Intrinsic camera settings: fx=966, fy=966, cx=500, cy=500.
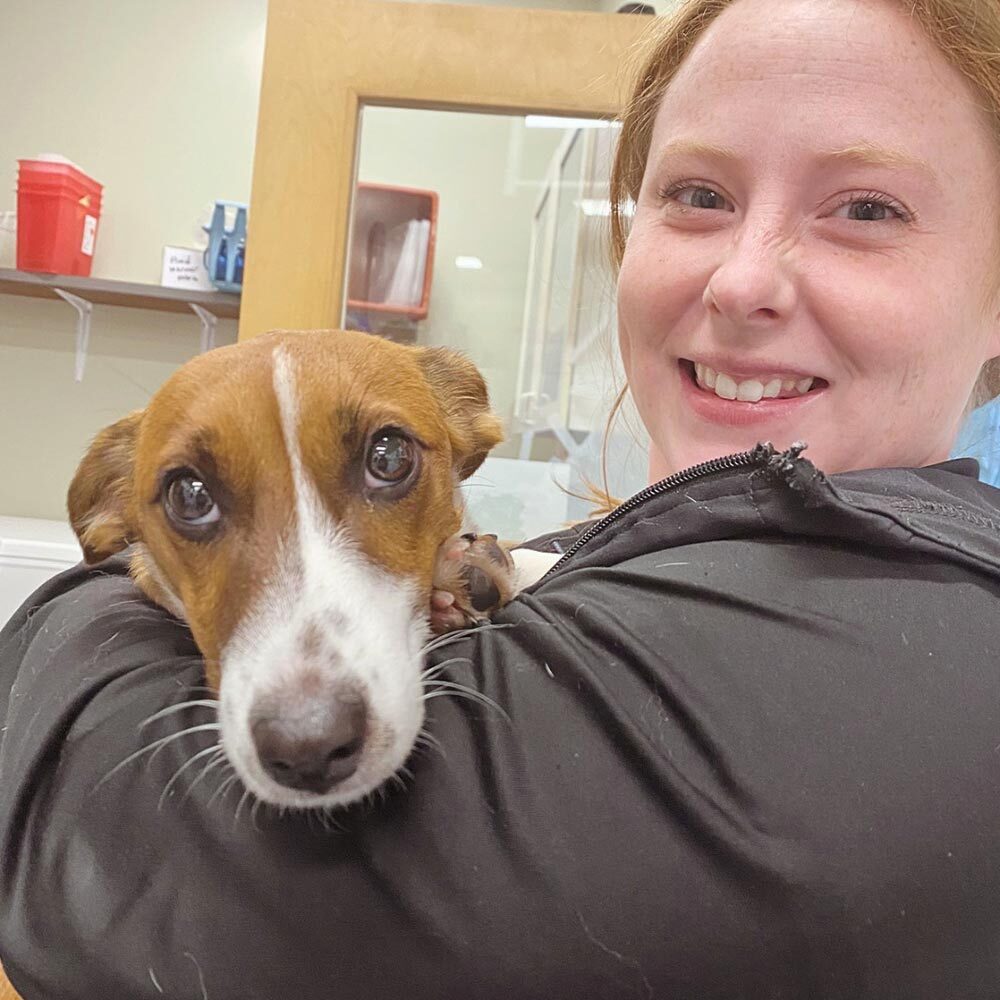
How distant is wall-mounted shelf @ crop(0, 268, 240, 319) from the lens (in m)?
3.57

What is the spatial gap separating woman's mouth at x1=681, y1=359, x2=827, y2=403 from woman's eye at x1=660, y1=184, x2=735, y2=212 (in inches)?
7.7

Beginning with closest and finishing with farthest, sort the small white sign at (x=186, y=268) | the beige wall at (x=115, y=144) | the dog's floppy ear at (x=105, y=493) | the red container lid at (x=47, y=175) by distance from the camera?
1. the dog's floppy ear at (x=105, y=493)
2. the red container lid at (x=47, y=175)
3. the small white sign at (x=186, y=268)
4. the beige wall at (x=115, y=144)

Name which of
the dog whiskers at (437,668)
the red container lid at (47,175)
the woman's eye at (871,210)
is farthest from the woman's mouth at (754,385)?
the red container lid at (47,175)

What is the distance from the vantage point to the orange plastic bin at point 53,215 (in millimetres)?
3465

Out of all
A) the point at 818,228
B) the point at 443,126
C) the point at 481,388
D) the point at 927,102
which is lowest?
the point at 481,388

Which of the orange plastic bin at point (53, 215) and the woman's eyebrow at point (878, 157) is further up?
the orange plastic bin at point (53, 215)

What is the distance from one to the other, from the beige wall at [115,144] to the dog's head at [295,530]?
2986 mm

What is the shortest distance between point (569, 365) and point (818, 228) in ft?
6.50

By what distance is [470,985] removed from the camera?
0.62m

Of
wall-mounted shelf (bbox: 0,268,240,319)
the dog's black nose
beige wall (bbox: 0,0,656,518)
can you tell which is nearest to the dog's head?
the dog's black nose

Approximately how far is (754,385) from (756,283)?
0.14 metres

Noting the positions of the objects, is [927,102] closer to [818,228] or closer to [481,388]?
[818,228]

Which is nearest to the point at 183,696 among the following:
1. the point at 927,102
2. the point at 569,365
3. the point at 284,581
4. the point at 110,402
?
the point at 284,581

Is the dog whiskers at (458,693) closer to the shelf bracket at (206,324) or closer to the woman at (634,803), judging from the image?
the woman at (634,803)
